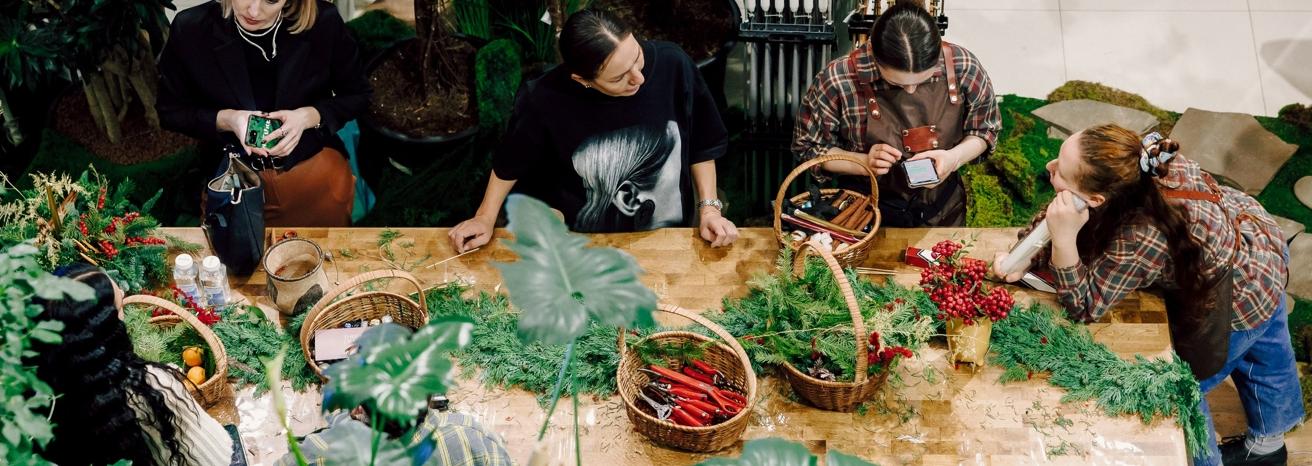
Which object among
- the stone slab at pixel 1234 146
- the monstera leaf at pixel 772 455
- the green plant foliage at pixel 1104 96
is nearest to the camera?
the monstera leaf at pixel 772 455

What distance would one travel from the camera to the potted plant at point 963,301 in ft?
9.53

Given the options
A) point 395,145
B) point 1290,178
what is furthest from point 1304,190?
point 395,145

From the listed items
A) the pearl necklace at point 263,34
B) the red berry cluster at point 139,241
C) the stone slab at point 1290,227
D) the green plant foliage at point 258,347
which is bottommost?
the stone slab at point 1290,227

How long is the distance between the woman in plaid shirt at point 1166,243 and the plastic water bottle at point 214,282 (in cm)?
222

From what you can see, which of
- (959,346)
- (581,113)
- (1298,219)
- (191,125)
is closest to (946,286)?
(959,346)

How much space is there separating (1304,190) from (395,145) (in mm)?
4057

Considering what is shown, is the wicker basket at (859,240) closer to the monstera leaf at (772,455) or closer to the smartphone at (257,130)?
the monstera leaf at (772,455)

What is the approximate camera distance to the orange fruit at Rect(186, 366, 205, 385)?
9.61ft

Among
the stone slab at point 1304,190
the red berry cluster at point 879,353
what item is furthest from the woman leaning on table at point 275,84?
the stone slab at point 1304,190

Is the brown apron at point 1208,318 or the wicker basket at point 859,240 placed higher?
the wicker basket at point 859,240

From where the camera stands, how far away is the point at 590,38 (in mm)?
3080

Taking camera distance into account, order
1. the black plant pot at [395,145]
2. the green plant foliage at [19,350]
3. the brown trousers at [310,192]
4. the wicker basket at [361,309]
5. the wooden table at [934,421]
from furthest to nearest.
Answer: the black plant pot at [395,145] → the brown trousers at [310,192] → the wicker basket at [361,309] → the wooden table at [934,421] → the green plant foliage at [19,350]

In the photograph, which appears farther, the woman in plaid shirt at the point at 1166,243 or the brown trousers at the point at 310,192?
the brown trousers at the point at 310,192

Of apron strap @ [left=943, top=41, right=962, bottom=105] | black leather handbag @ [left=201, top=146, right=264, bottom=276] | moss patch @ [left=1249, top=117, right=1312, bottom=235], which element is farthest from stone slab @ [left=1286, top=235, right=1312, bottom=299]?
black leather handbag @ [left=201, top=146, right=264, bottom=276]
